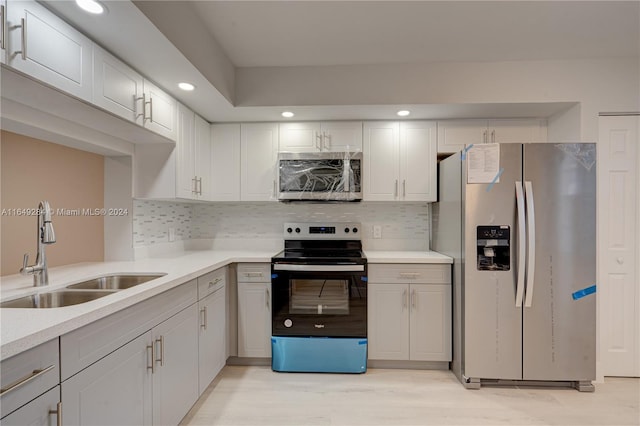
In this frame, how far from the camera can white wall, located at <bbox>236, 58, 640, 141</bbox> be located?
2449 mm

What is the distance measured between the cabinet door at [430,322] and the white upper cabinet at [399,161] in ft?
2.72

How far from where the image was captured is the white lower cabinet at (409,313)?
8.37ft

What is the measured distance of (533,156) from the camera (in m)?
2.23

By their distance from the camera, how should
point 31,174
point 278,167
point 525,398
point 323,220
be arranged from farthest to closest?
1. point 323,220
2. point 278,167
3. point 525,398
4. point 31,174

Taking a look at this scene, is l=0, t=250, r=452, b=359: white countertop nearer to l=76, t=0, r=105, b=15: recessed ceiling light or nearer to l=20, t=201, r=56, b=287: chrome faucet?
l=20, t=201, r=56, b=287: chrome faucet

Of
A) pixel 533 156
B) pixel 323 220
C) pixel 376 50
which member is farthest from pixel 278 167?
pixel 533 156

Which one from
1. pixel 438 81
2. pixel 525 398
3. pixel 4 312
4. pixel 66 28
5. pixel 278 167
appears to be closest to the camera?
pixel 4 312

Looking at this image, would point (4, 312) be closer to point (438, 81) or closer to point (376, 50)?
point (376, 50)

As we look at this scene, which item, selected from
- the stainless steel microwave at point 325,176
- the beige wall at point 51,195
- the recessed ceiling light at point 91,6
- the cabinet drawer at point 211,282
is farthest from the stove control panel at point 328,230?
the recessed ceiling light at point 91,6

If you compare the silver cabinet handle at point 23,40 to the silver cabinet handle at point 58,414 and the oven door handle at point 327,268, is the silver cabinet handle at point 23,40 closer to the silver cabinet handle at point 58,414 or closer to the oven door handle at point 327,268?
the silver cabinet handle at point 58,414

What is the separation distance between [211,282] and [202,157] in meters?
1.21

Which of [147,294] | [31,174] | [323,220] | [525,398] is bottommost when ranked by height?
[525,398]

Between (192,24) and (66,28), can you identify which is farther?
(192,24)

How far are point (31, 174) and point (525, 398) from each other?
133 inches
